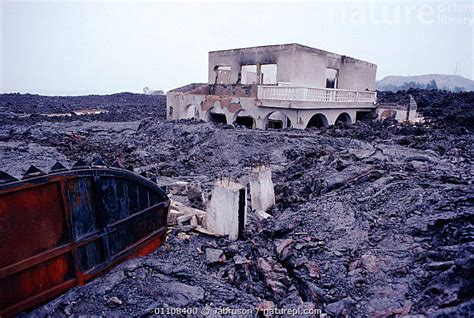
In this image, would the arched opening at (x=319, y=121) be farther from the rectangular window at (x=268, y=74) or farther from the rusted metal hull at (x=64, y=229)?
the rusted metal hull at (x=64, y=229)

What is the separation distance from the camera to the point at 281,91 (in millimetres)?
14328

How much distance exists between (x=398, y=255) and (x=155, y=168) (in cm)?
816

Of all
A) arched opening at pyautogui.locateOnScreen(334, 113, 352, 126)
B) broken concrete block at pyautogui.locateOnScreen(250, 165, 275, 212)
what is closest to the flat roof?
arched opening at pyautogui.locateOnScreen(334, 113, 352, 126)

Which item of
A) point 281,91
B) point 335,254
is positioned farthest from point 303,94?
point 335,254

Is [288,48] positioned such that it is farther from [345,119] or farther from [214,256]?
[214,256]

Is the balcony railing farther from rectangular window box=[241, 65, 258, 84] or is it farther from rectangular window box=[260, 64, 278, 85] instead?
rectangular window box=[241, 65, 258, 84]

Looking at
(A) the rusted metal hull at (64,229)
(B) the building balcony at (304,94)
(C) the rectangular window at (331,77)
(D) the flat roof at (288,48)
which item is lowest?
(A) the rusted metal hull at (64,229)

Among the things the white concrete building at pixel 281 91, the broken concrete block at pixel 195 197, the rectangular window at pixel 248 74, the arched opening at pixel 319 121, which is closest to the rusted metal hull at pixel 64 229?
the broken concrete block at pixel 195 197

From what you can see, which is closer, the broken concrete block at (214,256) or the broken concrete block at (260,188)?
the broken concrete block at (214,256)

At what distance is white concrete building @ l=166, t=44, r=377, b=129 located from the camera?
14.5 metres

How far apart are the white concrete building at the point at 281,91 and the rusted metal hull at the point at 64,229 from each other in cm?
1086

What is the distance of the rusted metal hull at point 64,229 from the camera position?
2980mm

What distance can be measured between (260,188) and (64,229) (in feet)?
12.8

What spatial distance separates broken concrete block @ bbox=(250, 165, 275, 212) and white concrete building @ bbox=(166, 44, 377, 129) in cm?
788
